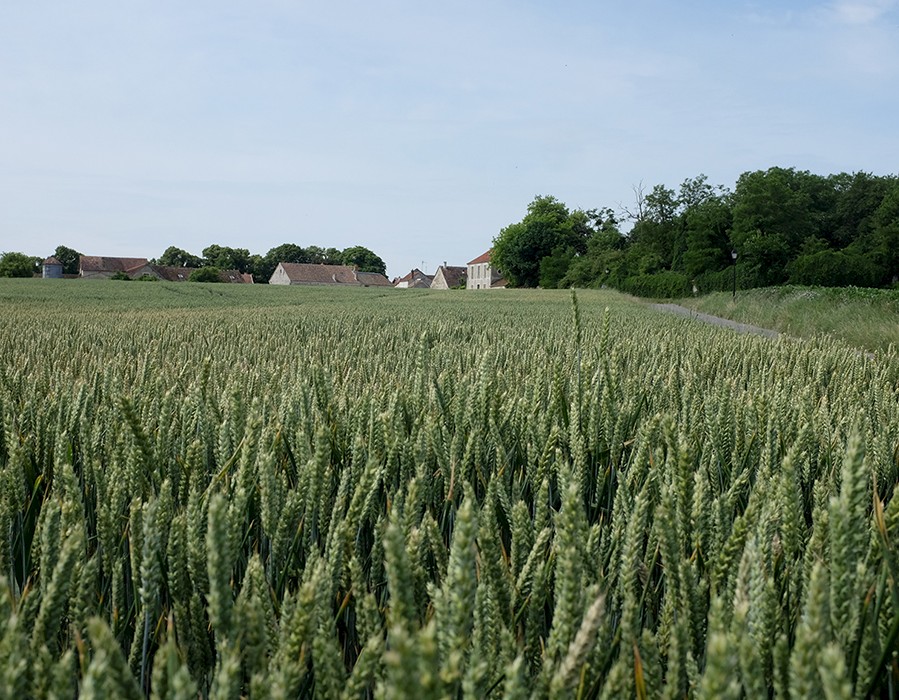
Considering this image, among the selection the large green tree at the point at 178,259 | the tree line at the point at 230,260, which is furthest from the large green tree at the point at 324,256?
the large green tree at the point at 178,259

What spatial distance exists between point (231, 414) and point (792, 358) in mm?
3264

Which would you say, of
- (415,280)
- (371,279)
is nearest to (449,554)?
(371,279)

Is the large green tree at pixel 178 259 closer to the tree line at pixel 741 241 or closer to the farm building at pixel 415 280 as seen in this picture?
the farm building at pixel 415 280

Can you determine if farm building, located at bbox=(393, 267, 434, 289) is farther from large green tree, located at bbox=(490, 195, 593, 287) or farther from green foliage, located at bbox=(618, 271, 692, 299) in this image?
green foliage, located at bbox=(618, 271, 692, 299)

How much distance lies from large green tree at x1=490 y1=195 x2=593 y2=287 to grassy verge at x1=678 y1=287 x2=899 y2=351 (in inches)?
1945

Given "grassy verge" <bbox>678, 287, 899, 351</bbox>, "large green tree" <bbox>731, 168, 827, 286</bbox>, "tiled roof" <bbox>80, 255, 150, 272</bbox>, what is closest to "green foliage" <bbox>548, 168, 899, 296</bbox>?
"large green tree" <bbox>731, 168, 827, 286</bbox>

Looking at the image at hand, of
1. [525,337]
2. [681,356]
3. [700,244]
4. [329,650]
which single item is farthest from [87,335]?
[700,244]

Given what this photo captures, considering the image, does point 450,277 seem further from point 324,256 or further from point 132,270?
point 132,270

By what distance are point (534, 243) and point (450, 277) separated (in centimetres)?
3238

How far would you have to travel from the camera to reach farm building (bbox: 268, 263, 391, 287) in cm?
9312

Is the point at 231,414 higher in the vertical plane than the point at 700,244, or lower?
lower

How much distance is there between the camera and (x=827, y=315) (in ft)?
45.0

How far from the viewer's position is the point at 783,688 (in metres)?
0.74

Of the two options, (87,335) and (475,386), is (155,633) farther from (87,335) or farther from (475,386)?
(87,335)
